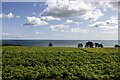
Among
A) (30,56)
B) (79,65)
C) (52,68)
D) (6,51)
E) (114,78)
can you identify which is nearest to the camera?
(114,78)

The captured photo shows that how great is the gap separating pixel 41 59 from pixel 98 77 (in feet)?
21.5

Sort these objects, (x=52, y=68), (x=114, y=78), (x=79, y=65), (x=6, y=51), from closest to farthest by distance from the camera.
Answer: (x=114, y=78)
(x=52, y=68)
(x=79, y=65)
(x=6, y=51)

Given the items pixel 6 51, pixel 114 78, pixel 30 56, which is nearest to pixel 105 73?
pixel 114 78

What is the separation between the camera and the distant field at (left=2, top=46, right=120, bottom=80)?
1739 centimetres

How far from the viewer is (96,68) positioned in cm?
1969

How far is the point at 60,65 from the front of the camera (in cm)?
2052

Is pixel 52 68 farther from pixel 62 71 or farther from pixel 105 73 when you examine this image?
pixel 105 73

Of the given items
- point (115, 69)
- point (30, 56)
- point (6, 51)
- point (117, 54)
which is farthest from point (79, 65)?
point (6, 51)

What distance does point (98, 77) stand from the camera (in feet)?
57.4

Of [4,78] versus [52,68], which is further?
[52,68]

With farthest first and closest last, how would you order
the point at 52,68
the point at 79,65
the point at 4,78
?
the point at 79,65, the point at 52,68, the point at 4,78

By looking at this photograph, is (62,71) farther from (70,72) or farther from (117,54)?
(117,54)

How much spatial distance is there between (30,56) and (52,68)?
4.98m

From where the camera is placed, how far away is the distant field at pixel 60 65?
17.4 metres
